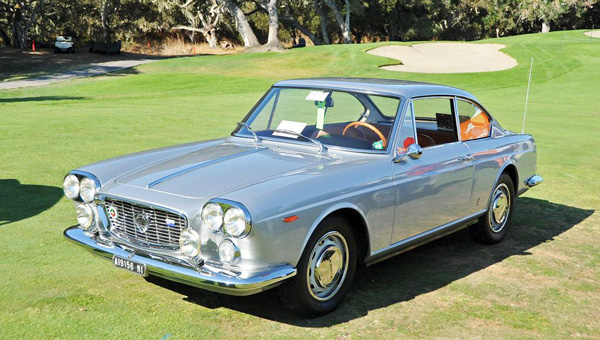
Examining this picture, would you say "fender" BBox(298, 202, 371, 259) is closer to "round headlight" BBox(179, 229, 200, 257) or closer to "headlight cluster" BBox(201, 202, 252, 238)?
"headlight cluster" BBox(201, 202, 252, 238)

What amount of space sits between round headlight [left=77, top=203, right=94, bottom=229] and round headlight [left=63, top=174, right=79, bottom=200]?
0.13 m

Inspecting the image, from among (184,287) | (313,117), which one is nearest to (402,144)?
(313,117)

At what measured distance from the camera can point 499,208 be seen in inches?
274

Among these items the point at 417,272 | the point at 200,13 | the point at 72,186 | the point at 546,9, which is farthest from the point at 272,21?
the point at 72,186

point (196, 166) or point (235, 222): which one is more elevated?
point (196, 166)

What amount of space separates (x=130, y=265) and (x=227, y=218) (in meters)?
0.82

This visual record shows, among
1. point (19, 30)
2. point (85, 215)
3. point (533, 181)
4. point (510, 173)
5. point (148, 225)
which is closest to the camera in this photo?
point (148, 225)

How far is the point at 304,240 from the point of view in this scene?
4574 millimetres

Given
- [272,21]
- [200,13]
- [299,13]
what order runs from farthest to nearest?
1. [299,13]
2. [200,13]
3. [272,21]

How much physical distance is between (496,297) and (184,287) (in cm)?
243

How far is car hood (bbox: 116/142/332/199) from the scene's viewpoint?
469cm

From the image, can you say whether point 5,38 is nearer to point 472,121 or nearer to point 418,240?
point 472,121

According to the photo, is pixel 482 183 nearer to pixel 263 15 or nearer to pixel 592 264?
pixel 592 264

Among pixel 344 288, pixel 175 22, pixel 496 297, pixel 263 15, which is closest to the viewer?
pixel 344 288
